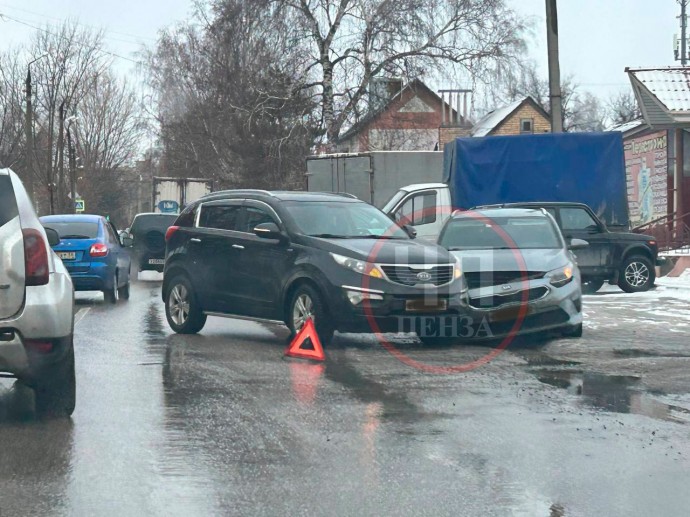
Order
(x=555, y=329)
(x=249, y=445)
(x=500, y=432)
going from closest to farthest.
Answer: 1. (x=249, y=445)
2. (x=500, y=432)
3. (x=555, y=329)

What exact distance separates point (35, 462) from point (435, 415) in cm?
290

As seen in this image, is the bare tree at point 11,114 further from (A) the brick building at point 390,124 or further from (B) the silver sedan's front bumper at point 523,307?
(B) the silver sedan's front bumper at point 523,307

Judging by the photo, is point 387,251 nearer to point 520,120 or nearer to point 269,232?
point 269,232

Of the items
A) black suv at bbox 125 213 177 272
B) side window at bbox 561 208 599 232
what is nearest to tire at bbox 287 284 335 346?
side window at bbox 561 208 599 232

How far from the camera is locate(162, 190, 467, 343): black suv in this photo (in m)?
11.3

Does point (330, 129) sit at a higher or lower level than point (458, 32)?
lower

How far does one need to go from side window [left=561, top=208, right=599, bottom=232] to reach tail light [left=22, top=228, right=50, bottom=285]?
1378 cm

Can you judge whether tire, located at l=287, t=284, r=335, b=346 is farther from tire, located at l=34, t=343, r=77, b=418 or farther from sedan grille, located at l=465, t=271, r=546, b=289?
tire, located at l=34, t=343, r=77, b=418

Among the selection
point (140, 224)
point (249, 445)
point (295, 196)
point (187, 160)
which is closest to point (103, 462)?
point (249, 445)

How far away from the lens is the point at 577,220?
19703 millimetres

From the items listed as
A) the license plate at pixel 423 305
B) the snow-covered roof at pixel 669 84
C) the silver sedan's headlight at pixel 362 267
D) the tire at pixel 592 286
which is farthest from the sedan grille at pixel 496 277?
the snow-covered roof at pixel 669 84

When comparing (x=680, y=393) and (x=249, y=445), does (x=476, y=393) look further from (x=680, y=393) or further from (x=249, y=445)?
(x=249, y=445)

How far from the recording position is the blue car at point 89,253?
704 inches

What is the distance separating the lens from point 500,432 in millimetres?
7195
